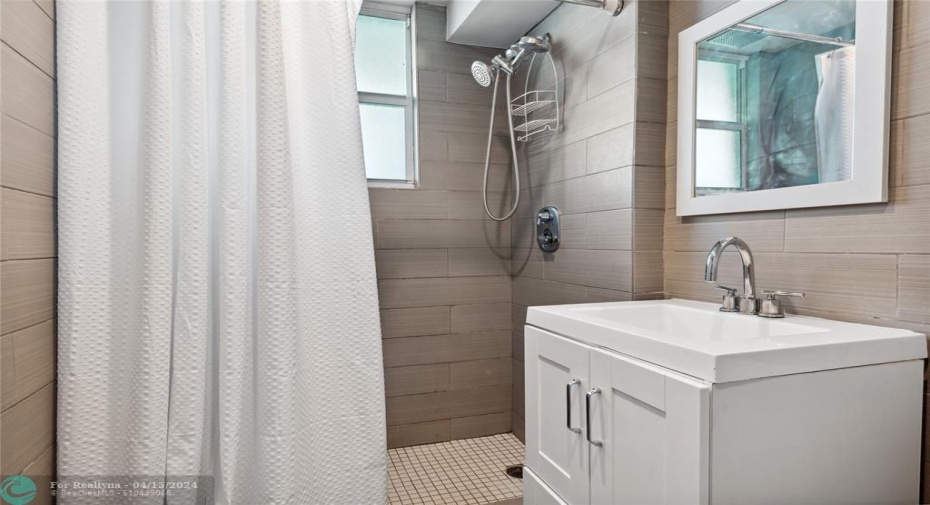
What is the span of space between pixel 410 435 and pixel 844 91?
2.11 m


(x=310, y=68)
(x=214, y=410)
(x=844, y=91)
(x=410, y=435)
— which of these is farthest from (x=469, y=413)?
(x=844, y=91)

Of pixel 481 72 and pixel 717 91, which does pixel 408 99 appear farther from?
Result: pixel 717 91

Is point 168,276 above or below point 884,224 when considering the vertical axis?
below

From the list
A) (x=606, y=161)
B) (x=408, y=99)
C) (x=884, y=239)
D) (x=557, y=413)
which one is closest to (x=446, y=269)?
(x=408, y=99)

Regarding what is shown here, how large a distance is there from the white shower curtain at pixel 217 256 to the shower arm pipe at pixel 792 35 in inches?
46.0

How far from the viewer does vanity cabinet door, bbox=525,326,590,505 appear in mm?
1211

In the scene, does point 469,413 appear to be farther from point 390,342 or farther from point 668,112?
point 668,112

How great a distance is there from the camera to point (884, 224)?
1124 mm

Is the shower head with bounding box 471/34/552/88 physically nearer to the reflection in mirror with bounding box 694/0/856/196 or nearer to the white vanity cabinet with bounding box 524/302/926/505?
the reflection in mirror with bounding box 694/0/856/196

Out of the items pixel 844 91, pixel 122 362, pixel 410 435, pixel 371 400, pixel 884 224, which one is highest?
pixel 844 91

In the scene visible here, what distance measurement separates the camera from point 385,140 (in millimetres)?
2469

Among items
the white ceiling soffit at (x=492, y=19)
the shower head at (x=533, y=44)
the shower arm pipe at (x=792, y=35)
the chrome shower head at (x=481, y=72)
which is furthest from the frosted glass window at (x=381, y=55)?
the shower arm pipe at (x=792, y=35)

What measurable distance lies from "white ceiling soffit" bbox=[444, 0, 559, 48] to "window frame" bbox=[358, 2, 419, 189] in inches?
7.7

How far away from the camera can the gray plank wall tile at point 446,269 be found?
2.40 metres
